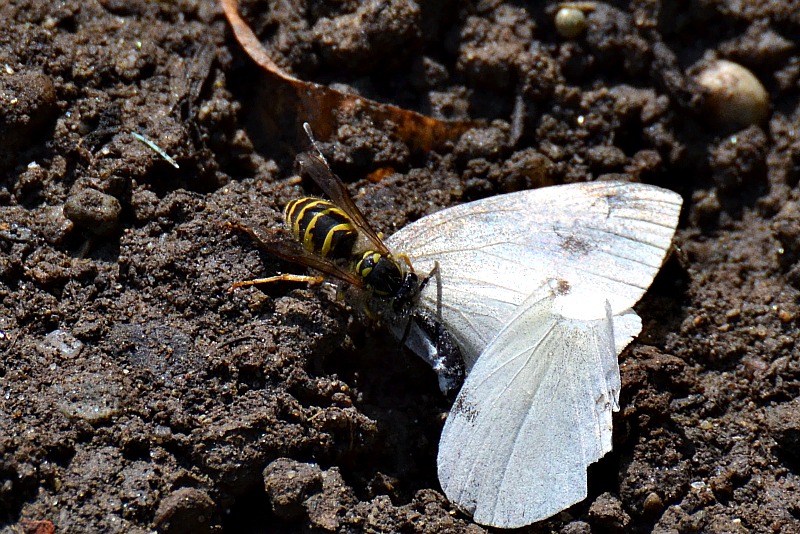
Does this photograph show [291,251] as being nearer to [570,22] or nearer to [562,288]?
[562,288]

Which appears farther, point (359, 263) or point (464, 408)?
point (359, 263)

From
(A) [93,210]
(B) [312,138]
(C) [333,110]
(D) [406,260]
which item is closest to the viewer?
(A) [93,210]

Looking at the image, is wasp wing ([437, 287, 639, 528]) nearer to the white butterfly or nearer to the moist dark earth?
the white butterfly

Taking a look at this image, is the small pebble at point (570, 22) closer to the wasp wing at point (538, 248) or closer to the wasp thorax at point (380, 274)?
the wasp wing at point (538, 248)

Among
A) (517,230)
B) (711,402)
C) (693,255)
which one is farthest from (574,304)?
(693,255)

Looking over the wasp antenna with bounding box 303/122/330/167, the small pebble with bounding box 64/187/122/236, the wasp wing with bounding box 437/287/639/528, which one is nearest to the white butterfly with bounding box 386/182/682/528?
the wasp wing with bounding box 437/287/639/528

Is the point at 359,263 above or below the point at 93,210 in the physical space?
below

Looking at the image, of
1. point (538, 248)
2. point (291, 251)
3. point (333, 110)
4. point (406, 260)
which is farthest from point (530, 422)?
point (333, 110)

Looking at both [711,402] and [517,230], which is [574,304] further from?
[711,402]
